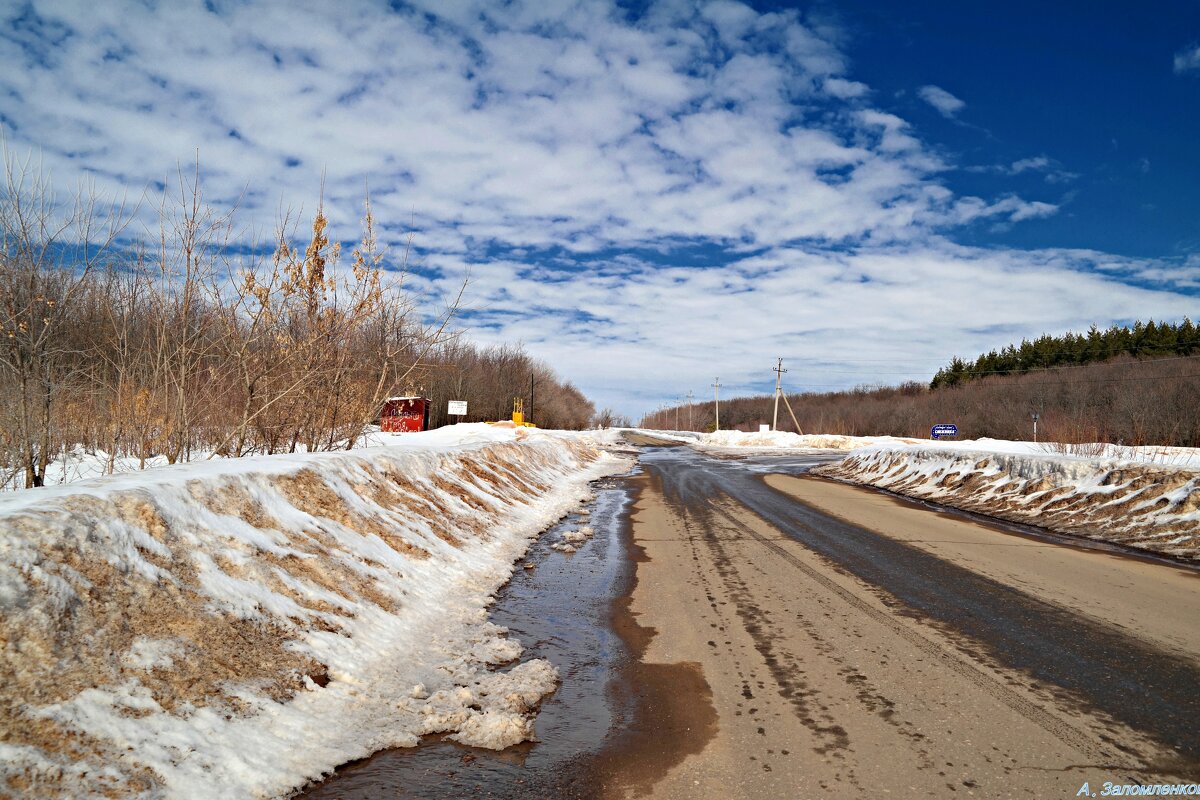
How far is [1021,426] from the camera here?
6238cm

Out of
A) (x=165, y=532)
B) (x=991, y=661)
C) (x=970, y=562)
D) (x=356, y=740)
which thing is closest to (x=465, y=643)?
(x=356, y=740)

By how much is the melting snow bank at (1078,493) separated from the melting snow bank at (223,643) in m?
9.62

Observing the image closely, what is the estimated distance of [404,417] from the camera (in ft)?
123

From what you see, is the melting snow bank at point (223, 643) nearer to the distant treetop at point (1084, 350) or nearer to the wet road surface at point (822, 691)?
the wet road surface at point (822, 691)

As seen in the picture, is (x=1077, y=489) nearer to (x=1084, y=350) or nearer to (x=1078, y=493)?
(x=1078, y=493)

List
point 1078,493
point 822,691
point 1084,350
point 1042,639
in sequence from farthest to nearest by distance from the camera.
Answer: point 1084,350 → point 1078,493 → point 1042,639 → point 822,691

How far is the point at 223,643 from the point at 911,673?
445cm

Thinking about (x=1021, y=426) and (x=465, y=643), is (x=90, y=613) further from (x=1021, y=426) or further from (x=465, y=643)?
(x=1021, y=426)

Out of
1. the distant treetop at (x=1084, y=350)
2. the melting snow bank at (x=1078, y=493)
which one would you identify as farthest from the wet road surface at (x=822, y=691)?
the distant treetop at (x=1084, y=350)

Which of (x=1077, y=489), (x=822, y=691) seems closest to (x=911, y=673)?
(x=822, y=691)

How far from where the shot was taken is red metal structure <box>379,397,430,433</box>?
34.1 m

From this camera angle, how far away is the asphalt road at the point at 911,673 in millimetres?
3195

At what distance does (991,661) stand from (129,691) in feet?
17.6

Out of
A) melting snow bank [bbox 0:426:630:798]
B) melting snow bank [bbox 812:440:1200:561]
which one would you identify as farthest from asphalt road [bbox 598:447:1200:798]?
melting snow bank [bbox 812:440:1200:561]
